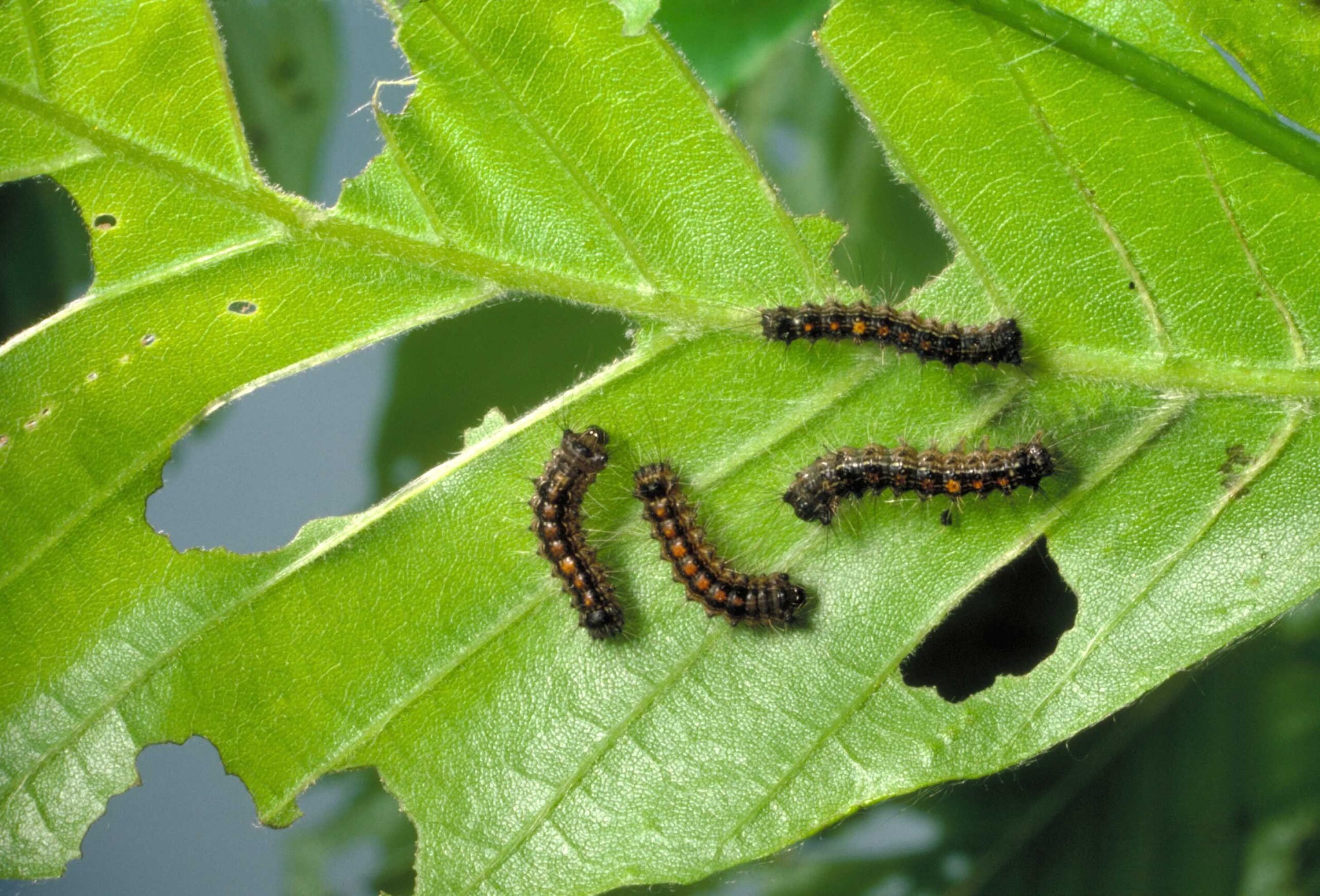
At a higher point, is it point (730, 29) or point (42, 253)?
point (42, 253)

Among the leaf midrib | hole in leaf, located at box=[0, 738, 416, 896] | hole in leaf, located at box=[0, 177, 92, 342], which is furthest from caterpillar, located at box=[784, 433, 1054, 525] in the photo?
hole in leaf, located at box=[0, 177, 92, 342]

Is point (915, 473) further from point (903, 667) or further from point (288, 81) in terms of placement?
point (288, 81)

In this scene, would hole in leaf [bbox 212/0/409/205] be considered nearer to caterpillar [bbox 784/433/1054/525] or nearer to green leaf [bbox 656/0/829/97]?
green leaf [bbox 656/0/829/97]

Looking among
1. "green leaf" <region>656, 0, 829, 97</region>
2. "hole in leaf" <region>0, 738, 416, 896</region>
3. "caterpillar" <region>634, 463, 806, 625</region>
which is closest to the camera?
"caterpillar" <region>634, 463, 806, 625</region>

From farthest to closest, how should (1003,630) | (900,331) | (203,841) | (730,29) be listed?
(203,841) < (1003,630) < (730,29) < (900,331)

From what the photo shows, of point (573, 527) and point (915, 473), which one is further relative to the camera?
point (573, 527)

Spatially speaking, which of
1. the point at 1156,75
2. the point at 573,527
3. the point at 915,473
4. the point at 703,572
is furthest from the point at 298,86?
the point at 1156,75

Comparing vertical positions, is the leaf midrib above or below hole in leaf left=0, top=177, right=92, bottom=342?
below
